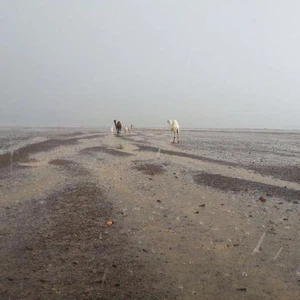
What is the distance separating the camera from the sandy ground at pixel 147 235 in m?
6.31

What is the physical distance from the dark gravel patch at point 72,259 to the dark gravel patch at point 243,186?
17.6ft

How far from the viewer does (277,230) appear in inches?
363

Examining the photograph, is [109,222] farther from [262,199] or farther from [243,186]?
[243,186]

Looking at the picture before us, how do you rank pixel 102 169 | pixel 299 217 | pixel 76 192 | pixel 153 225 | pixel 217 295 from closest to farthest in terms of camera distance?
pixel 217 295 → pixel 153 225 → pixel 299 217 → pixel 76 192 → pixel 102 169

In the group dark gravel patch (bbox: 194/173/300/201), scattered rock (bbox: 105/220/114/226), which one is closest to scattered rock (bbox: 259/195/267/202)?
dark gravel patch (bbox: 194/173/300/201)

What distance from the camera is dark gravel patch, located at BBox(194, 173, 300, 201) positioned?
43.1ft

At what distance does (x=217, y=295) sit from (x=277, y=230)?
149 inches

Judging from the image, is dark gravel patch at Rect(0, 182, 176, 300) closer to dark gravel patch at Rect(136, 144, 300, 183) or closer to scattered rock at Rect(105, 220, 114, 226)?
scattered rock at Rect(105, 220, 114, 226)

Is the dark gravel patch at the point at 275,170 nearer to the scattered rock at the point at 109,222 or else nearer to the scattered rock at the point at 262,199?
the scattered rock at the point at 262,199

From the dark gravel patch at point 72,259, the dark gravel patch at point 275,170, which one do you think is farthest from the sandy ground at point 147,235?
the dark gravel patch at point 275,170

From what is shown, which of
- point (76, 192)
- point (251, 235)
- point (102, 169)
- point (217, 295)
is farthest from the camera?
point (102, 169)

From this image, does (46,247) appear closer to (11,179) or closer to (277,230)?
(277,230)

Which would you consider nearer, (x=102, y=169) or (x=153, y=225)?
(x=153, y=225)

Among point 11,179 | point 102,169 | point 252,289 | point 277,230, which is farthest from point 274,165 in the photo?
point 252,289
